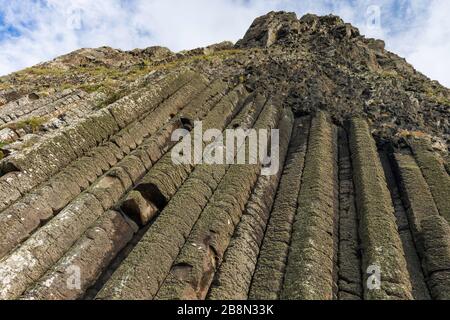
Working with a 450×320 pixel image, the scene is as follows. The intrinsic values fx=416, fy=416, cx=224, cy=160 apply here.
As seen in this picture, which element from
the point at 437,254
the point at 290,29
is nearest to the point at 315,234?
the point at 437,254

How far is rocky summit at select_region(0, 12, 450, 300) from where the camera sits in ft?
28.5

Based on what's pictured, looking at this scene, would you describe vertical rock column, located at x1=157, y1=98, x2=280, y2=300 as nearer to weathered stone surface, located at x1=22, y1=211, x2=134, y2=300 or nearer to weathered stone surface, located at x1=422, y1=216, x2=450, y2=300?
weathered stone surface, located at x1=22, y1=211, x2=134, y2=300

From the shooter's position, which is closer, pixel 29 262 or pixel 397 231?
pixel 29 262

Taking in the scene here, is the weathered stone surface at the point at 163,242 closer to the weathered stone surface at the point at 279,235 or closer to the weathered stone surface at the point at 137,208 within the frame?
the weathered stone surface at the point at 137,208

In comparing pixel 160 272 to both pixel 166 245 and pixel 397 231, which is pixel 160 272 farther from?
pixel 397 231

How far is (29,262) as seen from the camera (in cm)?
844

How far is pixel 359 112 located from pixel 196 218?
45.4ft

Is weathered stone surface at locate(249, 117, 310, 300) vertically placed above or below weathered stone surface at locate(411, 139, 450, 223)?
below

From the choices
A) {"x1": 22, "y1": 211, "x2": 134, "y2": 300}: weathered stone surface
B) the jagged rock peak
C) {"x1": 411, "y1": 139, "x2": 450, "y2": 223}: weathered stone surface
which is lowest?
{"x1": 22, "y1": 211, "x2": 134, "y2": 300}: weathered stone surface

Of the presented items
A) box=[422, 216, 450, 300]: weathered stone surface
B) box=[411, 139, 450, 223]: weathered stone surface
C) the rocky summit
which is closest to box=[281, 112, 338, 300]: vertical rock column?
the rocky summit

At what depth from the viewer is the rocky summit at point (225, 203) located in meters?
8.67

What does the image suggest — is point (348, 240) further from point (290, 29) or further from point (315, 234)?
point (290, 29)
